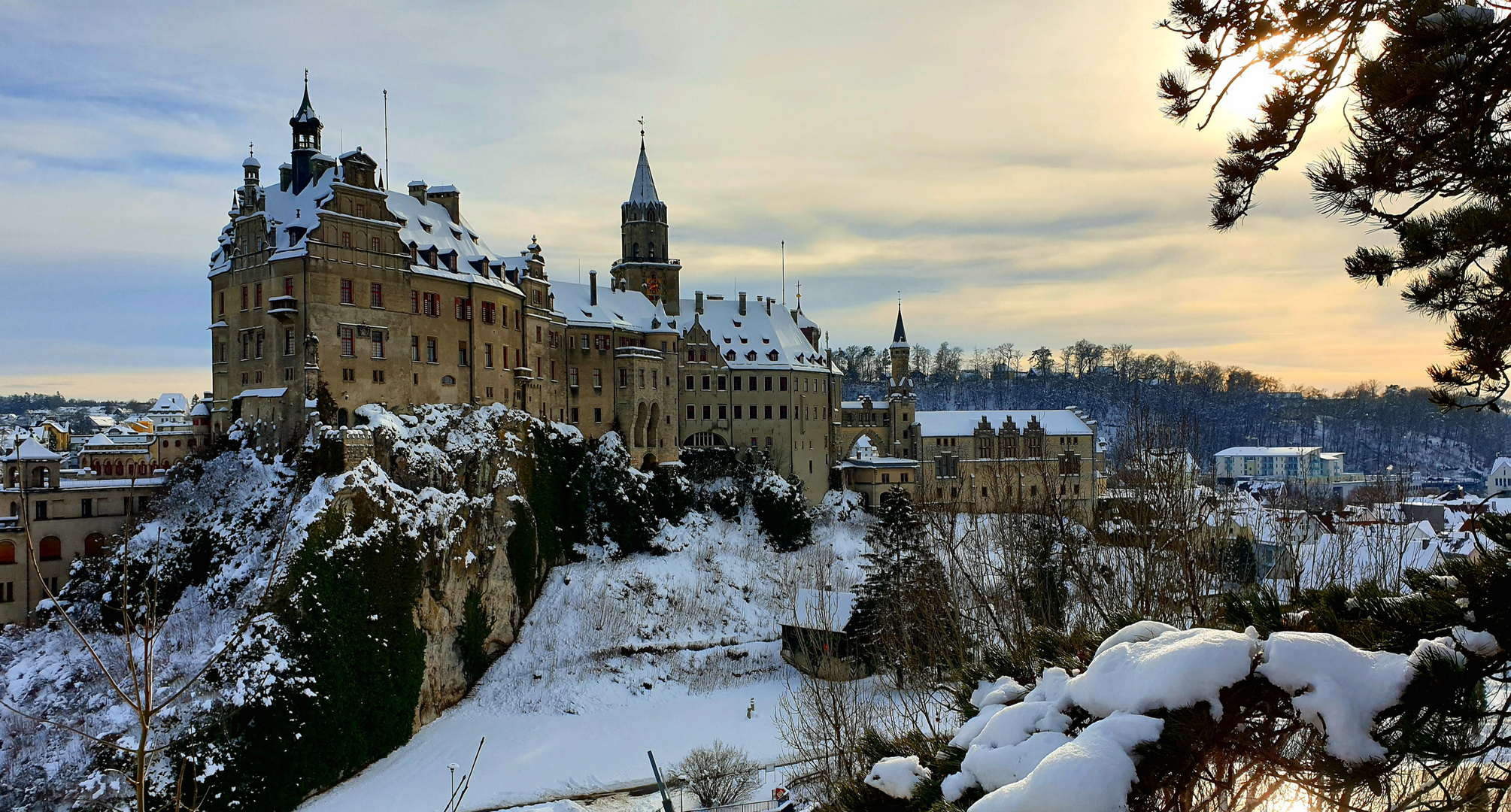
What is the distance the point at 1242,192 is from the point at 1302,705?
15.8ft

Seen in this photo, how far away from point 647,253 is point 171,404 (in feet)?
150

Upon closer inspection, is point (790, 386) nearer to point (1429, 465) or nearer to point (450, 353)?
point (450, 353)

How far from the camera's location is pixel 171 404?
81750mm

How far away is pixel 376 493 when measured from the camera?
41281 mm

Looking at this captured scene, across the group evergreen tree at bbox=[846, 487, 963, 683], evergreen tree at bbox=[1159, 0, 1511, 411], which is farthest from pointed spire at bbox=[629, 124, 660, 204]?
evergreen tree at bbox=[1159, 0, 1511, 411]

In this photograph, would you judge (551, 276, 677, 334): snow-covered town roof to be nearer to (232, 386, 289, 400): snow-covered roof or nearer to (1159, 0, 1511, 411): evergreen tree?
(232, 386, 289, 400): snow-covered roof

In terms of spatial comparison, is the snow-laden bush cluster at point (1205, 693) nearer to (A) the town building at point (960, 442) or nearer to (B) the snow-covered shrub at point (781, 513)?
(B) the snow-covered shrub at point (781, 513)

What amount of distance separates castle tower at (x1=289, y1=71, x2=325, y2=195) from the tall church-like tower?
2635 cm

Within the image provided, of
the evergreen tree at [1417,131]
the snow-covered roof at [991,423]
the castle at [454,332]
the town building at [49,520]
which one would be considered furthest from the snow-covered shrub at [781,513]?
the evergreen tree at [1417,131]

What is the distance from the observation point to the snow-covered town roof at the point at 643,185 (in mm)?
Result: 75312

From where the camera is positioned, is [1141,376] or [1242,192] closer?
[1242,192]

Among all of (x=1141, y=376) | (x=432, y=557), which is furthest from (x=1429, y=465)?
(x=432, y=557)

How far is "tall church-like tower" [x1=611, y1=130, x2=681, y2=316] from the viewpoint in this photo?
7331 centimetres

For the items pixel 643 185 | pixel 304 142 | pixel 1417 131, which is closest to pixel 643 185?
pixel 643 185
